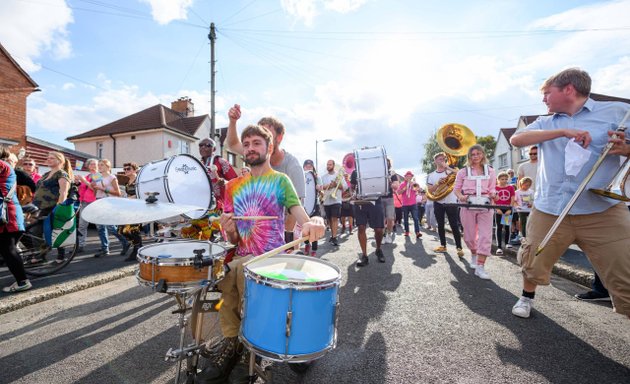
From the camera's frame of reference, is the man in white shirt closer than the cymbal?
No

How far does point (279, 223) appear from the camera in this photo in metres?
2.41

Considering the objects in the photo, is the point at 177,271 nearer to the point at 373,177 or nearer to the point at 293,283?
the point at 293,283

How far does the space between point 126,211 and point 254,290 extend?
90cm

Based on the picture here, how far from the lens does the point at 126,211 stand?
74.7 inches

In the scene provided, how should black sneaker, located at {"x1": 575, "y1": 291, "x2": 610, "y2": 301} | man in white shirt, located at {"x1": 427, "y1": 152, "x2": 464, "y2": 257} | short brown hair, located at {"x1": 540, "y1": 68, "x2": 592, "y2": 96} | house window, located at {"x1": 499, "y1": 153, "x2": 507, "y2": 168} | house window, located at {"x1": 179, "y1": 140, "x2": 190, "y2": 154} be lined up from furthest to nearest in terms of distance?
house window, located at {"x1": 499, "y1": 153, "x2": 507, "y2": 168}
house window, located at {"x1": 179, "y1": 140, "x2": 190, "y2": 154}
man in white shirt, located at {"x1": 427, "y1": 152, "x2": 464, "y2": 257}
black sneaker, located at {"x1": 575, "y1": 291, "x2": 610, "y2": 301}
short brown hair, located at {"x1": 540, "y1": 68, "x2": 592, "y2": 96}

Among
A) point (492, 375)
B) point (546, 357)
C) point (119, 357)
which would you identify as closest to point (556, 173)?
point (546, 357)

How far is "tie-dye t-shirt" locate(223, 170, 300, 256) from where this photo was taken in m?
2.37

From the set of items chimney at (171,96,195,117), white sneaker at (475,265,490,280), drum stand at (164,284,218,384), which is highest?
chimney at (171,96,195,117)

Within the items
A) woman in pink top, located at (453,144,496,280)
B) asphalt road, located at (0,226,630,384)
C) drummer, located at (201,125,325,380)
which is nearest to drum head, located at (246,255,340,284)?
drummer, located at (201,125,325,380)

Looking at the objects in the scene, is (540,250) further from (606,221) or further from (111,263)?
(111,263)

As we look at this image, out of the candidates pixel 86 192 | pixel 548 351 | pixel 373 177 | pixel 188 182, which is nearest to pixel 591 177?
pixel 548 351

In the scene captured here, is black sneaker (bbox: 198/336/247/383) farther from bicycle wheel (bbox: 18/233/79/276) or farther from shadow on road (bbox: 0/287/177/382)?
bicycle wheel (bbox: 18/233/79/276)

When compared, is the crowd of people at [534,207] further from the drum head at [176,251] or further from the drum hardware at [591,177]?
the drum head at [176,251]

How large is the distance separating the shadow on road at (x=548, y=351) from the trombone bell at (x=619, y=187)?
1.24 m
